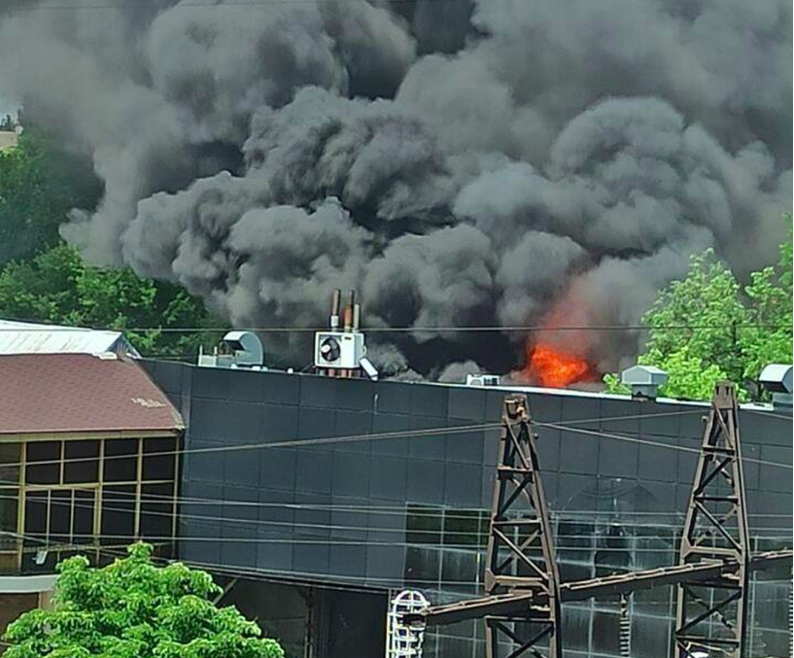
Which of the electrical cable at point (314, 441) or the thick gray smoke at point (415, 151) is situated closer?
the electrical cable at point (314, 441)

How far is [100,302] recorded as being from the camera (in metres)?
4.20

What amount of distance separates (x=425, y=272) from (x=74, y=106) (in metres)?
1.03

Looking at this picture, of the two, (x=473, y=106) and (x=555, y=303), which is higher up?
(x=473, y=106)

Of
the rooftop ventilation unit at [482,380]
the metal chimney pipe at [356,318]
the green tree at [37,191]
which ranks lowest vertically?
the rooftop ventilation unit at [482,380]

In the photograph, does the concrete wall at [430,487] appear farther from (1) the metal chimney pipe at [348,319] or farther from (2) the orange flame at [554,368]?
(1) the metal chimney pipe at [348,319]

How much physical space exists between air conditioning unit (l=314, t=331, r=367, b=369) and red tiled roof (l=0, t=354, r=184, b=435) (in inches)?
16.9

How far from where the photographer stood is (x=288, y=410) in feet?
12.6

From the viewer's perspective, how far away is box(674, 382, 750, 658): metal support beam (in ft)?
11.6

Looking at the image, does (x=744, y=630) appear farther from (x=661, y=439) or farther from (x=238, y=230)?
(x=238, y=230)

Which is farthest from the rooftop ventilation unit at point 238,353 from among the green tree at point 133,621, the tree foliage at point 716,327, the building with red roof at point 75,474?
the tree foliage at point 716,327

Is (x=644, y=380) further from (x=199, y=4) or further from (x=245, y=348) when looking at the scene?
(x=199, y=4)

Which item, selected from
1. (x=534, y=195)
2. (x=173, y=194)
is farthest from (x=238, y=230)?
(x=534, y=195)

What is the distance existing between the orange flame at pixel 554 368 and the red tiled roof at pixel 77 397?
34.9 inches

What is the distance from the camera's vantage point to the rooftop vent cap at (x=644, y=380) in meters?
3.77
